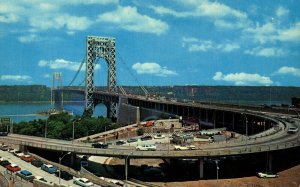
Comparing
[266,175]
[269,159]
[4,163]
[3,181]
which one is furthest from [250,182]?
[4,163]

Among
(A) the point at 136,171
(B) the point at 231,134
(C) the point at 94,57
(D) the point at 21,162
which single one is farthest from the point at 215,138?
(C) the point at 94,57

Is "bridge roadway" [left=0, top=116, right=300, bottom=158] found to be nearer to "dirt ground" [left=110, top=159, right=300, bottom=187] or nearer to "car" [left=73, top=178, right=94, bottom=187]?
"dirt ground" [left=110, top=159, right=300, bottom=187]

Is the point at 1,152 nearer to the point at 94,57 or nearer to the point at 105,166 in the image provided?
the point at 105,166

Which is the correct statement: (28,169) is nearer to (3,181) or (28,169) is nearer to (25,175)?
(25,175)

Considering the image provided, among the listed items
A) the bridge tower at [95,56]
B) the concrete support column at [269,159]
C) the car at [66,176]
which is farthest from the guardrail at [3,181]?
the bridge tower at [95,56]

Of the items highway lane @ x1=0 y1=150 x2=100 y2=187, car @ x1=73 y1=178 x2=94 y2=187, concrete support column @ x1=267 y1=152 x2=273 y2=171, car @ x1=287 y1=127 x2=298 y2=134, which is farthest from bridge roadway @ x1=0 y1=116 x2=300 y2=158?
car @ x1=73 y1=178 x2=94 y2=187

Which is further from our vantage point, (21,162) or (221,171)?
(221,171)
